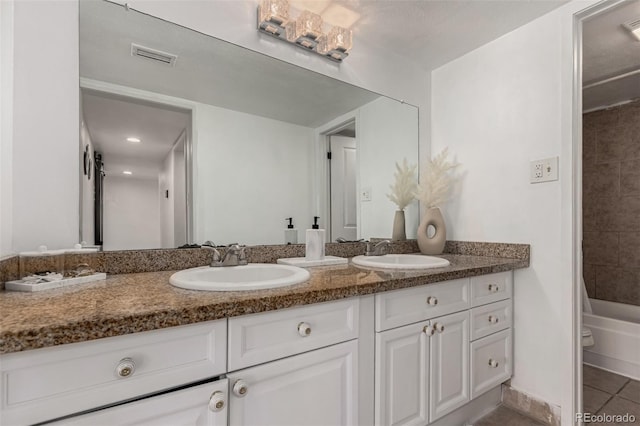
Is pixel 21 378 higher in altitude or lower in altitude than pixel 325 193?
lower

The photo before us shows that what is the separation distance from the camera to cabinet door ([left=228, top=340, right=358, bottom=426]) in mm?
825

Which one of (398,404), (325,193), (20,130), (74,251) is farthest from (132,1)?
(398,404)

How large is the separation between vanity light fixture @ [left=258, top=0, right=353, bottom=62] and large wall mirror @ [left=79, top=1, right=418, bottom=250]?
0.12m

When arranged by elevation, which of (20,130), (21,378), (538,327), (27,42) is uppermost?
(27,42)

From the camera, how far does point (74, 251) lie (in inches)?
41.1

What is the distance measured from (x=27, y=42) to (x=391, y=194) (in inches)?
68.3

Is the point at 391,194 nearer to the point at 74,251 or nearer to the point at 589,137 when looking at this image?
the point at 74,251

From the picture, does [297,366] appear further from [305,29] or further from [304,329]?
[305,29]

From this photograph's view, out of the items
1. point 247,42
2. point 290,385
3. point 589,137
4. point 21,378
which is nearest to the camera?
point 21,378

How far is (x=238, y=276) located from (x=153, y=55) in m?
0.93

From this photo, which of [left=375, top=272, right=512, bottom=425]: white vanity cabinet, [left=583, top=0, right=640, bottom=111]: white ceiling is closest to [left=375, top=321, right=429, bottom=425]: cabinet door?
[left=375, top=272, right=512, bottom=425]: white vanity cabinet

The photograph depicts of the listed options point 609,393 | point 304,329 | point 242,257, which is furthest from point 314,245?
point 609,393

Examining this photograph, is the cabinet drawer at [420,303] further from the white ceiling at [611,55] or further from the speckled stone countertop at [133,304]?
the white ceiling at [611,55]

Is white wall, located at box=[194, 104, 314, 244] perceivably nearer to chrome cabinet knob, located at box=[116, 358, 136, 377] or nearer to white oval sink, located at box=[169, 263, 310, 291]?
white oval sink, located at box=[169, 263, 310, 291]
